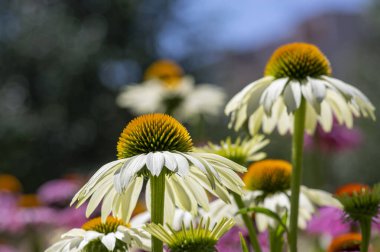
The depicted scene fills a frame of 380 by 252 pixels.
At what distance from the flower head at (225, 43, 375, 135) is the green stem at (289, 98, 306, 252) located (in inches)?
1.2

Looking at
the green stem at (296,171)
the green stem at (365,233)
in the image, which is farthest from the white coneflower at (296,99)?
the green stem at (365,233)

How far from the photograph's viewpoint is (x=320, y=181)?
273cm

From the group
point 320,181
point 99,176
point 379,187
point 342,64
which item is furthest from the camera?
point 342,64

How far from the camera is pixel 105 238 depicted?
966 mm

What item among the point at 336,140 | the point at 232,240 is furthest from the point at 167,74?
the point at 232,240

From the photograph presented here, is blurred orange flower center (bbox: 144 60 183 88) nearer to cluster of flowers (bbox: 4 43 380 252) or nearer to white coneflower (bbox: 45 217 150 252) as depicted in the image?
cluster of flowers (bbox: 4 43 380 252)

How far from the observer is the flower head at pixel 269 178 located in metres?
1.34

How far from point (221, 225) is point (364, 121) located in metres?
7.18

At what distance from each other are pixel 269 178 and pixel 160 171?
51 cm

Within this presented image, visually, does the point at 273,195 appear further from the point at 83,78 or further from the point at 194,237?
the point at 83,78

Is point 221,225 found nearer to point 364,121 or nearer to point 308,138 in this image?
point 308,138

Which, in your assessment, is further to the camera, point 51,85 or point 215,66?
point 215,66

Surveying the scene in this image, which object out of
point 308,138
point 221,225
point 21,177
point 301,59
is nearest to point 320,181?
point 308,138

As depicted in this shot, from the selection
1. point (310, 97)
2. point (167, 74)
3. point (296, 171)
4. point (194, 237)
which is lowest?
point (194, 237)
